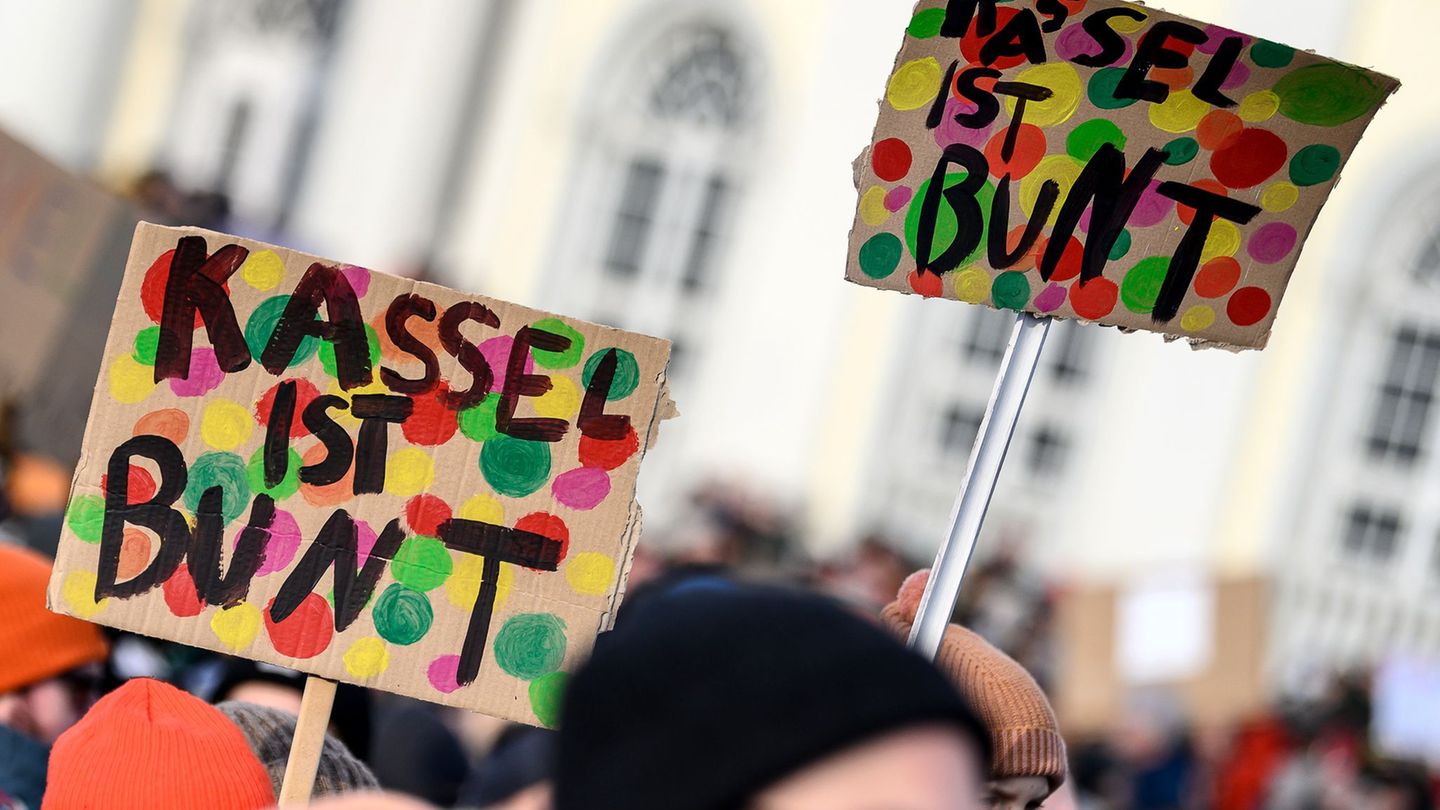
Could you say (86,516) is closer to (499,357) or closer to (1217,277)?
(499,357)

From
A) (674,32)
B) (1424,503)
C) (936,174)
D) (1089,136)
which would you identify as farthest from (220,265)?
(674,32)

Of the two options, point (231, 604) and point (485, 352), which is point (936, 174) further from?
point (231, 604)

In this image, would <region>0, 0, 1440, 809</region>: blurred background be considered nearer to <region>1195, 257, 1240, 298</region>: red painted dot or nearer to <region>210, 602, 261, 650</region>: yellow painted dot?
<region>1195, 257, 1240, 298</region>: red painted dot

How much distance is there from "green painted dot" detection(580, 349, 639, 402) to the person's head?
958 mm

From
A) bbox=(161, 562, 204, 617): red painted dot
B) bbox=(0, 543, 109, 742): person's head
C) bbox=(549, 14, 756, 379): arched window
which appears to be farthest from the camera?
bbox=(549, 14, 756, 379): arched window

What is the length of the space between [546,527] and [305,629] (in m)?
0.29

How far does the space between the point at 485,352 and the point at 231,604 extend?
15.6 inches

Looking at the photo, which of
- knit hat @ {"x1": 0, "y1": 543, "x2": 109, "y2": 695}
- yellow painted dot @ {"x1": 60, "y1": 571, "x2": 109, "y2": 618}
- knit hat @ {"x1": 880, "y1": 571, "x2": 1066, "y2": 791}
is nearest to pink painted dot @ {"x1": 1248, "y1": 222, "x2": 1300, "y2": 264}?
knit hat @ {"x1": 880, "y1": 571, "x2": 1066, "y2": 791}

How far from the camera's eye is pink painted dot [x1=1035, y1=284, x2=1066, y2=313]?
2119mm

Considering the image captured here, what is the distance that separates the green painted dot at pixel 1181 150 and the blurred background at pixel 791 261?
735 cm

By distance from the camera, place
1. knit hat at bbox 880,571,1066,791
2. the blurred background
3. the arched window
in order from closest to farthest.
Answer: knit hat at bbox 880,571,1066,791, the blurred background, the arched window

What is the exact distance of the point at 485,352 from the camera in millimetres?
2035

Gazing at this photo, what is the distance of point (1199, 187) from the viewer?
6.95ft

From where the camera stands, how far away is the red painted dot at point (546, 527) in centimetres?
202
